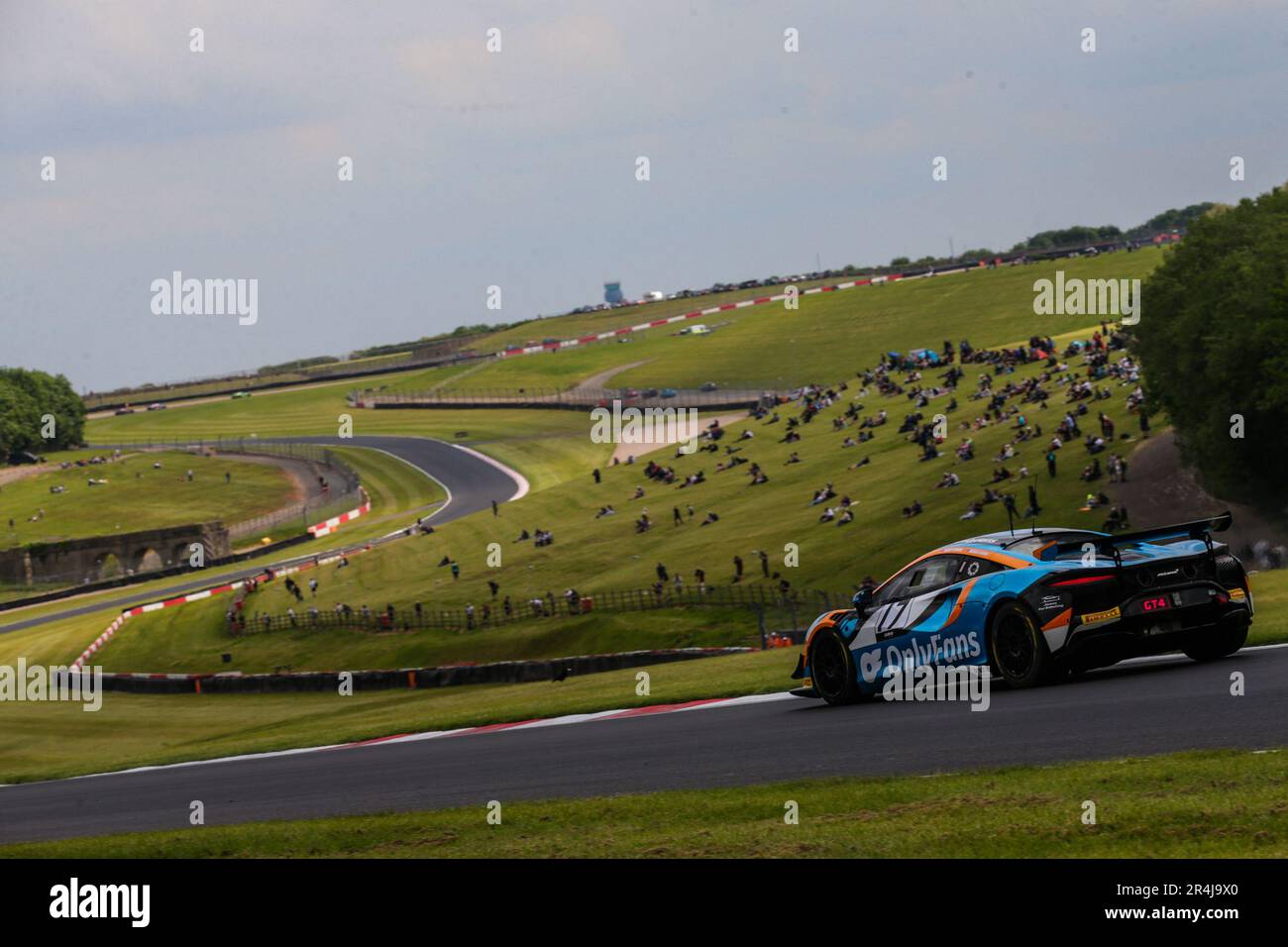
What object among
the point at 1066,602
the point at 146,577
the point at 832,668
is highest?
the point at 1066,602

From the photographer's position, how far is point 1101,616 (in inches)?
469

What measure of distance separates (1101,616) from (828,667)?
3.26 meters

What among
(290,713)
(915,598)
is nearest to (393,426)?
(290,713)

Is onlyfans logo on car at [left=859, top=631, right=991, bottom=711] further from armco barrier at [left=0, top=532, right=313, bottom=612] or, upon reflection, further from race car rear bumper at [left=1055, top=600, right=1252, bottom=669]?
armco barrier at [left=0, top=532, right=313, bottom=612]

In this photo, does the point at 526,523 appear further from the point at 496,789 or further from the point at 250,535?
the point at 496,789

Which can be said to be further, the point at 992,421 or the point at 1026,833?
the point at 992,421

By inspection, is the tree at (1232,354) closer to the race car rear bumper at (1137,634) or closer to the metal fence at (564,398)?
the race car rear bumper at (1137,634)

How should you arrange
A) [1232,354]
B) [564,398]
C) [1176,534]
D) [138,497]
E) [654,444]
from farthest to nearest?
[564,398], [138,497], [654,444], [1232,354], [1176,534]

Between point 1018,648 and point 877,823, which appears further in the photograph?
point 1018,648

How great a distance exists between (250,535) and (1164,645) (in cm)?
8425

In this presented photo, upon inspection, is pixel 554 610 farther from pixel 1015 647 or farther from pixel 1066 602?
pixel 1066 602

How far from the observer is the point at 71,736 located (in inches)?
1528

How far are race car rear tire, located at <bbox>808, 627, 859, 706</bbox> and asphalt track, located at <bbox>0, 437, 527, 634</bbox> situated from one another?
5859cm
